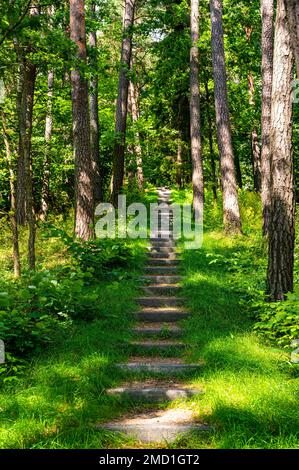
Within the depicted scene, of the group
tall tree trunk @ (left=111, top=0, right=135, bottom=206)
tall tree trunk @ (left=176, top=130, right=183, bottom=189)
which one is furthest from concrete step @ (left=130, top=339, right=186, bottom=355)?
tall tree trunk @ (left=176, top=130, right=183, bottom=189)

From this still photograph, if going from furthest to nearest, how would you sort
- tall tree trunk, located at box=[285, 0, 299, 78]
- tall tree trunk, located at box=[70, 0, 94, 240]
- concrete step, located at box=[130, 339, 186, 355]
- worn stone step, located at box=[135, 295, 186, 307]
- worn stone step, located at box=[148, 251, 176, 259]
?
1. worn stone step, located at box=[148, 251, 176, 259]
2. tall tree trunk, located at box=[70, 0, 94, 240]
3. worn stone step, located at box=[135, 295, 186, 307]
4. concrete step, located at box=[130, 339, 186, 355]
5. tall tree trunk, located at box=[285, 0, 299, 78]

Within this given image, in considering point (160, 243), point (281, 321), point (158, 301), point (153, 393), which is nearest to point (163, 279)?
point (158, 301)

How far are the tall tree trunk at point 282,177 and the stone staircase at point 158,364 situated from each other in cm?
173

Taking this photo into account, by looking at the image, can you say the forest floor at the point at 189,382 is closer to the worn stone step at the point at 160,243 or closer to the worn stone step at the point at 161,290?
the worn stone step at the point at 161,290

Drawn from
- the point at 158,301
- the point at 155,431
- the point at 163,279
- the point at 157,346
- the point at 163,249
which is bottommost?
the point at 155,431

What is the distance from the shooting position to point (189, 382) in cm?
522

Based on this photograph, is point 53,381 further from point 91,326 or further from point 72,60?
point 72,60

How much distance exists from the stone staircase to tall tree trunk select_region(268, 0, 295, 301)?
1.73 meters

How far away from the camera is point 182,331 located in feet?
22.3

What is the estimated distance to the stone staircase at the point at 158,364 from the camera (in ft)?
13.6

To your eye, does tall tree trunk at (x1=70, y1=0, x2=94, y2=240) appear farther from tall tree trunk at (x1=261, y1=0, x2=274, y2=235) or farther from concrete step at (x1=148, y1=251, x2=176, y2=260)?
tall tree trunk at (x1=261, y1=0, x2=274, y2=235)

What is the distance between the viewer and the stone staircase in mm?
4160

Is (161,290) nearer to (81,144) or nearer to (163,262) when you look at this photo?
(163,262)

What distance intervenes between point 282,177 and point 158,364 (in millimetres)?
3419
